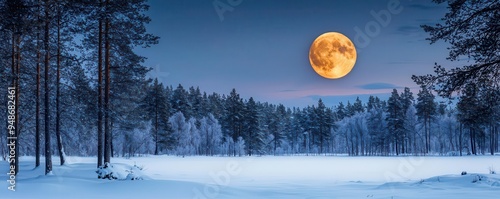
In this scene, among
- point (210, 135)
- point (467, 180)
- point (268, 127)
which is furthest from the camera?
point (268, 127)

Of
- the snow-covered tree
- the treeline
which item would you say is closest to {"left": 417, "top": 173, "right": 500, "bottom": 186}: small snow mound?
the treeline

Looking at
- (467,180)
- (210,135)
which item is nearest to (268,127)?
(210,135)

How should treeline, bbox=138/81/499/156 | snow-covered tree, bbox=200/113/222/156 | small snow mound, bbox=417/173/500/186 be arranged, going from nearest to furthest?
small snow mound, bbox=417/173/500/186 < treeline, bbox=138/81/499/156 < snow-covered tree, bbox=200/113/222/156

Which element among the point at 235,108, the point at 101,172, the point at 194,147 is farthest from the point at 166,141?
the point at 101,172

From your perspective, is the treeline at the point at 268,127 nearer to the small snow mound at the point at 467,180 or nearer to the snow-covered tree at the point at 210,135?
the snow-covered tree at the point at 210,135

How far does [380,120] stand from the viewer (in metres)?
87.6

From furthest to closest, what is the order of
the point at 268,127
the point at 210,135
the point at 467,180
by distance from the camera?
the point at 268,127 < the point at 210,135 < the point at 467,180

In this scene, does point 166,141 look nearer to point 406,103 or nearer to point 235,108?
point 235,108

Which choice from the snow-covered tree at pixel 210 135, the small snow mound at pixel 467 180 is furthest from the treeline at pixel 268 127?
the small snow mound at pixel 467 180

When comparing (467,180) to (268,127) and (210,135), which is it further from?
(268,127)

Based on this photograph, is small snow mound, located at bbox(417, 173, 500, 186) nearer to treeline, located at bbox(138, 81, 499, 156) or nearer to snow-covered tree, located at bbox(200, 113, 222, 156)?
treeline, located at bbox(138, 81, 499, 156)

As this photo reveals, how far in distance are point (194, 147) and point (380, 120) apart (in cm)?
3975

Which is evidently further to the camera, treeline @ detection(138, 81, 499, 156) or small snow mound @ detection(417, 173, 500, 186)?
treeline @ detection(138, 81, 499, 156)

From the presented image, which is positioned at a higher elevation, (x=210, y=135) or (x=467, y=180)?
(x=210, y=135)
